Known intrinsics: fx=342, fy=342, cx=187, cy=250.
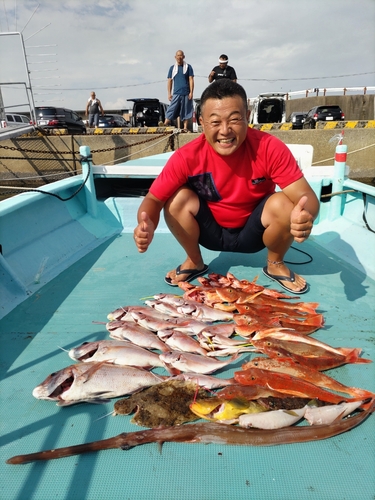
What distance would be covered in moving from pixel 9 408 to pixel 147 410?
0.70 m

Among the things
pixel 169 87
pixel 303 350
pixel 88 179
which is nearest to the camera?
pixel 303 350

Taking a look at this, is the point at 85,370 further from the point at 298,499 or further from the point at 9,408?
the point at 298,499

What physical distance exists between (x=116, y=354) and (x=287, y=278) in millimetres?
1598

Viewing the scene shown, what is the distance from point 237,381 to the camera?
1.75 meters

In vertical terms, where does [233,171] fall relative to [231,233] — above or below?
above

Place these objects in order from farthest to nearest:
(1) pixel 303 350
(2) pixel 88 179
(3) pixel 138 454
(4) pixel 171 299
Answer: (2) pixel 88 179, (4) pixel 171 299, (1) pixel 303 350, (3) pixel 138 454

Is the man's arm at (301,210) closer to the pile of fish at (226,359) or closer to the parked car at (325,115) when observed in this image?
the pile of fish at (226,359)

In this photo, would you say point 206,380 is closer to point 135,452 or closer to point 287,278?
point 135,452

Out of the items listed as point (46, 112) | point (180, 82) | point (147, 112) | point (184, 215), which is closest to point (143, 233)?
point (184, 215)

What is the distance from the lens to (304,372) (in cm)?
178

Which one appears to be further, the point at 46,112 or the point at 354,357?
the point at 46,112

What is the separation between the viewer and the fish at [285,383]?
1.63m

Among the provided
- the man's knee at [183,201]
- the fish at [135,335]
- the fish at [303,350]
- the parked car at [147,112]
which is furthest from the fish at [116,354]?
the parked car at [147,112]

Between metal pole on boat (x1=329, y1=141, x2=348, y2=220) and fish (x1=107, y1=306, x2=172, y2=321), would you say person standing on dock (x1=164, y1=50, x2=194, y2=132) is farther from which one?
fish (x1=107, y1=306, x2=172, y2=321)
